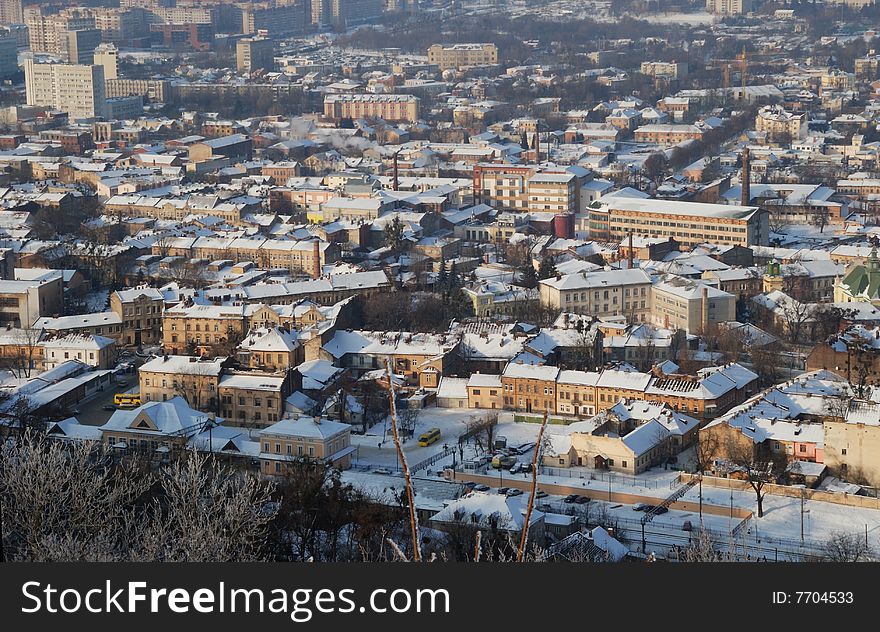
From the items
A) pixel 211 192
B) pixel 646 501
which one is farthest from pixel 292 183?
pixel 646 501

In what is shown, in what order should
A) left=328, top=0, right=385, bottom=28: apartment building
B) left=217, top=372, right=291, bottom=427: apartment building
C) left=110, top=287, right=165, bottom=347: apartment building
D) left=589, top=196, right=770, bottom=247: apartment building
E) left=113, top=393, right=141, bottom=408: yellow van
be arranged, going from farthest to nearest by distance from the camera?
left=328, top=0, right=385, bottom=28: apartment building
left=589, top=196, right=770, bottom=247: apartment building
left=110, top=287, right=165, bottom=347: apartment building
left=113, top=393, right=141, bottom=408: yellow van
left=217, top=372, right=291, bottom=427: apartment building

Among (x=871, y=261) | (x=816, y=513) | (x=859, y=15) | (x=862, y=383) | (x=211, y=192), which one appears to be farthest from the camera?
(x=859, y=15)

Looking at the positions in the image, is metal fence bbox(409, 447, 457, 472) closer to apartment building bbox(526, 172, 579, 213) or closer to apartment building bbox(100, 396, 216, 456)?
apartment building bbox(100, 396, 216, 456)

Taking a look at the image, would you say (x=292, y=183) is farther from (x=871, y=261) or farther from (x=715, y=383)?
(x=715, y=383)

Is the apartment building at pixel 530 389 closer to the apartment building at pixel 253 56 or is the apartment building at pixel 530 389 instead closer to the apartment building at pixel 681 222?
the apartment building at pixel 681 222

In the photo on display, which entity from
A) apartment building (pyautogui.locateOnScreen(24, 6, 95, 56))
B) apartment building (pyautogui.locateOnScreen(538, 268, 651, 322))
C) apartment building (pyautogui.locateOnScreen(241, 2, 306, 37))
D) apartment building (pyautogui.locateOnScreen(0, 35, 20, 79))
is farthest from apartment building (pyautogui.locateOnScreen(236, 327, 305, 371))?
apartment building (pyautogui.locateOnScreen(241, 2, 306, 37))

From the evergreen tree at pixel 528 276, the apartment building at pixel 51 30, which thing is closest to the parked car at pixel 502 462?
the evergreen tree at pixel 528 276
